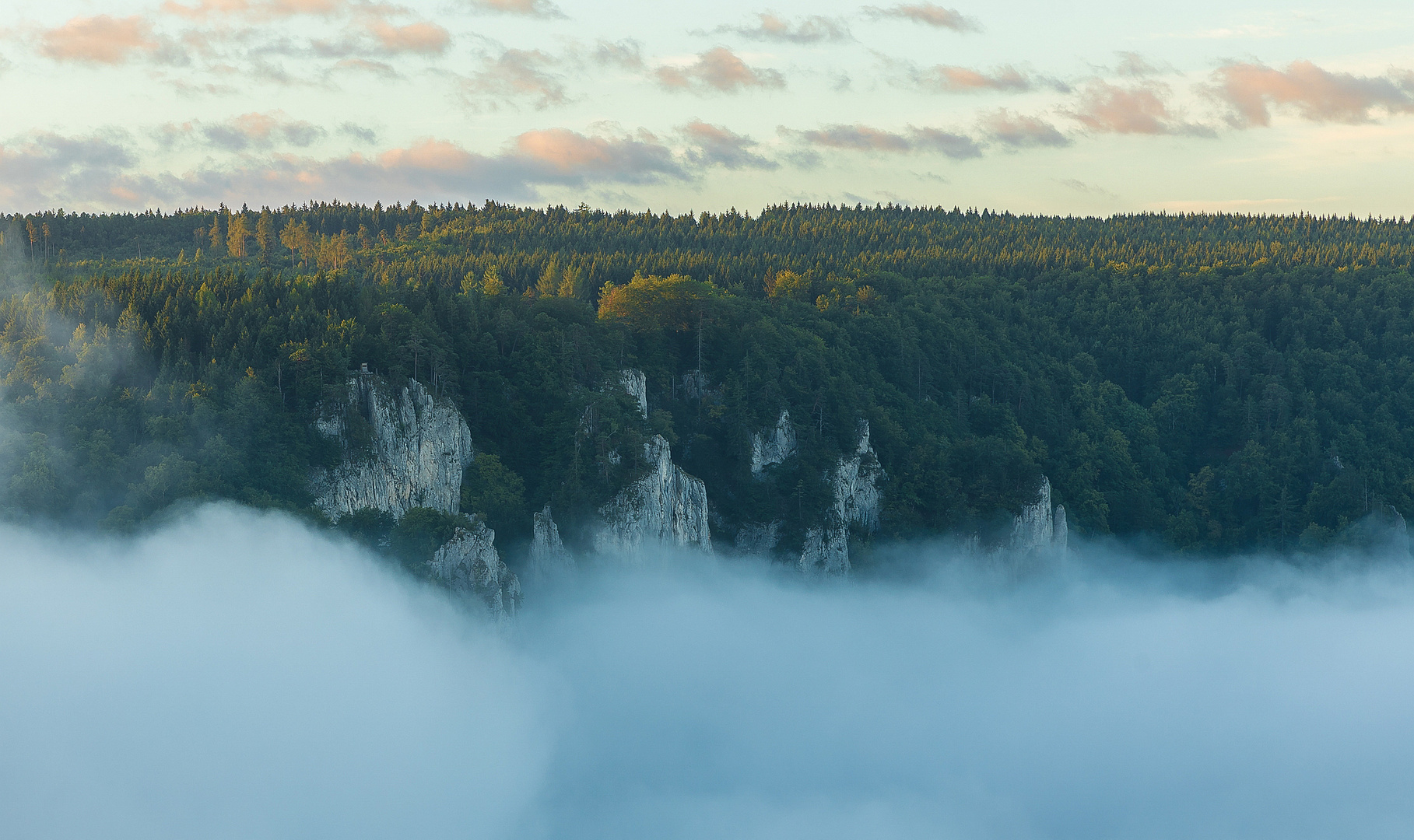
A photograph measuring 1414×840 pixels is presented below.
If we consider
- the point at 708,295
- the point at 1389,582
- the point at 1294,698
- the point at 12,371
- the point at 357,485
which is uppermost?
the point at 708,295

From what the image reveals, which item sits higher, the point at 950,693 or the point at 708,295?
the point at 708,295

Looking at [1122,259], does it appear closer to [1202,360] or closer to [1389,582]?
[1202,360]

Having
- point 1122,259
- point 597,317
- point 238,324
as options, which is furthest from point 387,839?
point 1122,259

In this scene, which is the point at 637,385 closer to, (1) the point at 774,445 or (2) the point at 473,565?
(1) the point at 774,445

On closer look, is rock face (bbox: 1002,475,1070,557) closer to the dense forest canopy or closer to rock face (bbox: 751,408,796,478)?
the dense forest canopy

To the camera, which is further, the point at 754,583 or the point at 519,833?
the point at 754,583
